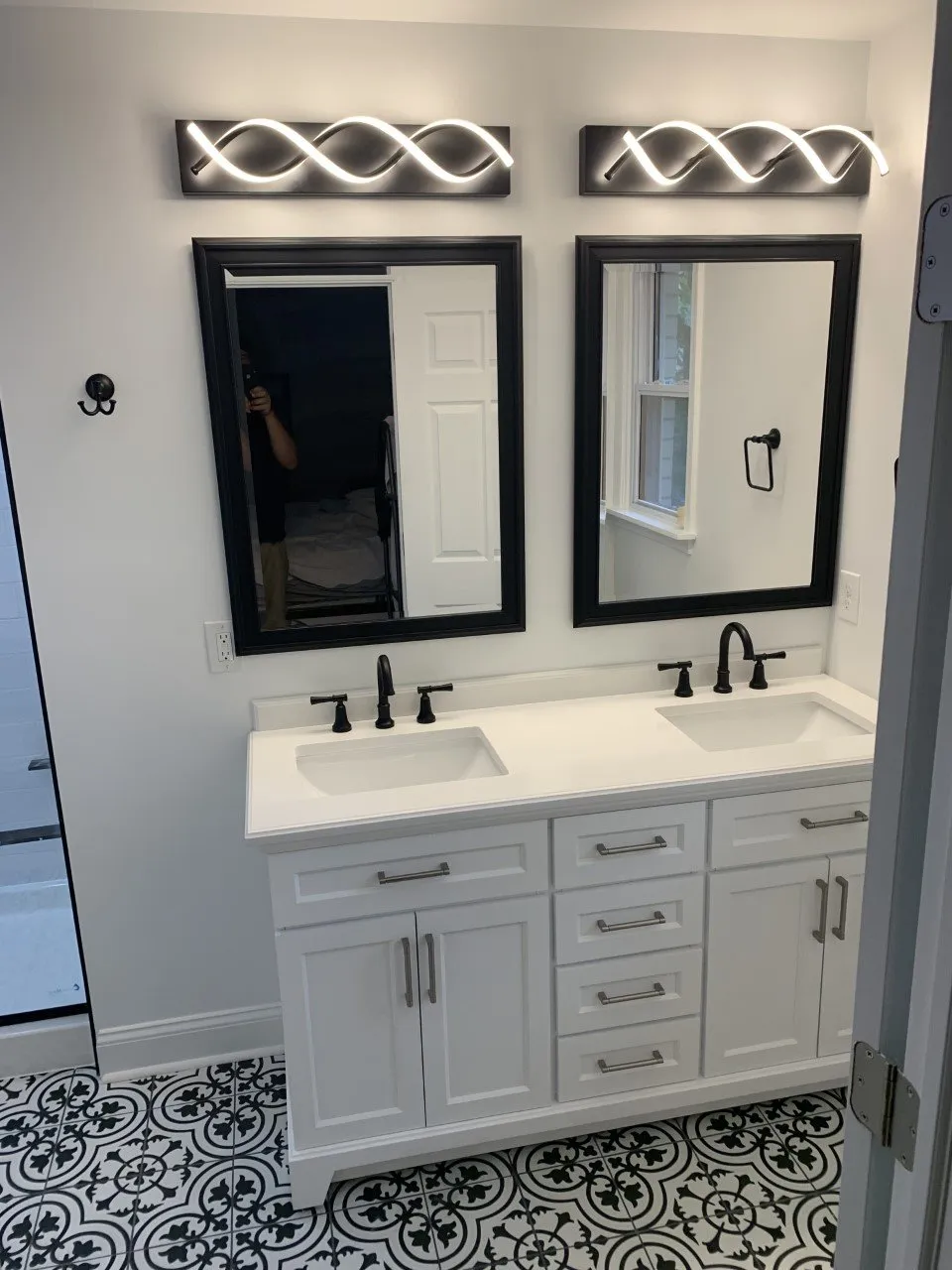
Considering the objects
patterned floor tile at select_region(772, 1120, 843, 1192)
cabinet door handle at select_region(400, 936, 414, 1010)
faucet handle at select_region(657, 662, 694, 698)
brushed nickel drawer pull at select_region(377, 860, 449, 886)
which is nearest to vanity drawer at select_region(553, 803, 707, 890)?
brushed nickel drawer pull at select_region(377, 860, 449, 886)

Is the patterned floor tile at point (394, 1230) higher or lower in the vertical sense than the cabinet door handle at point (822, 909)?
lower

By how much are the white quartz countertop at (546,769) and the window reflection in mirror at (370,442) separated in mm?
295

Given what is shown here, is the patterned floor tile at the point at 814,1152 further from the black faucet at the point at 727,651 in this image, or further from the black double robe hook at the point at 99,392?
the black double robe hook at the point at 99,392

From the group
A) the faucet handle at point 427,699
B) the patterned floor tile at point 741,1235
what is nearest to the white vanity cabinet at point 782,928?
the patterned floor tile at point 741,1235

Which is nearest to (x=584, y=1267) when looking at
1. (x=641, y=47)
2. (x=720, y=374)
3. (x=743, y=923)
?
(x=743, y=923)

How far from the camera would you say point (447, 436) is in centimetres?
227

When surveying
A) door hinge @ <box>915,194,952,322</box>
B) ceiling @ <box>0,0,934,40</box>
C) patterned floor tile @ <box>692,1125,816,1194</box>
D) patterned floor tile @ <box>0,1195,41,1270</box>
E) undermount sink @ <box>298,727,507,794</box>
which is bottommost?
patterned floor tile @ <box>0,1195,41,1270</box>

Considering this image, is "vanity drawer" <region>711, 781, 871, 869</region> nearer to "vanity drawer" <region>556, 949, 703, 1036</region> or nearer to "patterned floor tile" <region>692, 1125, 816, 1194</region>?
"vanity drawer" <region>556, 949, 703, 1036</region>

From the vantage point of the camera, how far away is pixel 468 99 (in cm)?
212

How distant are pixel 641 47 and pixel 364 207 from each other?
72cm

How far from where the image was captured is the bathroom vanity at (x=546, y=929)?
1938mm

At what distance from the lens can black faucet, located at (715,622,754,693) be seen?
2463 millimetres

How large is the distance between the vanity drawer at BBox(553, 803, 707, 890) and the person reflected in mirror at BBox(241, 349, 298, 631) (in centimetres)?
86

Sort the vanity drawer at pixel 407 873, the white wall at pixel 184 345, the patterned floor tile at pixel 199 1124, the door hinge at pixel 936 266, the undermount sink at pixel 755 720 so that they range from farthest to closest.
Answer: the undermount sink at pixel 755 720 → the patterned floor tile at pixel 199 1124 → the white wall at pixel 184 345 → the vanity drawer at pixel 407 873 → the door hinge at pixel 936 266
